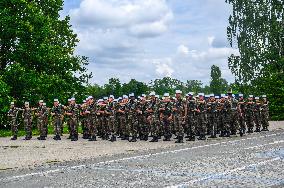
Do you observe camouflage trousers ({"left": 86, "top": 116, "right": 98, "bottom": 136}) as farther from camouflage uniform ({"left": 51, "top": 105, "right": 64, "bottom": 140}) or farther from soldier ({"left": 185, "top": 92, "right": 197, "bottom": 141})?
soldier ({"left": 185, "top": 92, "right": 197, "bottom": 141})

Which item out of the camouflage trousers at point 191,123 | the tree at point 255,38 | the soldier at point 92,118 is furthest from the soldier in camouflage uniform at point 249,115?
the tree at point 255,38

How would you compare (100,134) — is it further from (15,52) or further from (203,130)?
(15,52)

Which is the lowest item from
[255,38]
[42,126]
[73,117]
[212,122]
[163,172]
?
[163,172]

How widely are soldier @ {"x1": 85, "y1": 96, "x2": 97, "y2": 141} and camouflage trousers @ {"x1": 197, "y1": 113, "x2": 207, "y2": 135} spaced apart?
463cm

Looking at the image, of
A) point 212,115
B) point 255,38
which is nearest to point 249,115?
point 212,115

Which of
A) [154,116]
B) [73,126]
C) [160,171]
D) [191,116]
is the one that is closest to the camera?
[160,171]

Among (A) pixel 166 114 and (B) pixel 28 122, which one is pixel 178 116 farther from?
(B) pixel 28 122

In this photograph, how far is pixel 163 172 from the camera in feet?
35.7

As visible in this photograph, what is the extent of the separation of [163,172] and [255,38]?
49481 mm

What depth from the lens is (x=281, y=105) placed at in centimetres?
4606

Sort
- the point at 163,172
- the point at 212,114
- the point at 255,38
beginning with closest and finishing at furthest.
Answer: the point at 163,172 → the point at 212,114 → the point at 255,38

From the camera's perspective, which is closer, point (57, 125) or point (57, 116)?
point (57, 116)

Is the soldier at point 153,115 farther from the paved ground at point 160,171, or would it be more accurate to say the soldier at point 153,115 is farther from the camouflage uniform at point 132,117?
the paved ground at point 160,171

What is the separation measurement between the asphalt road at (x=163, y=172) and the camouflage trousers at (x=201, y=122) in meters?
7.60
